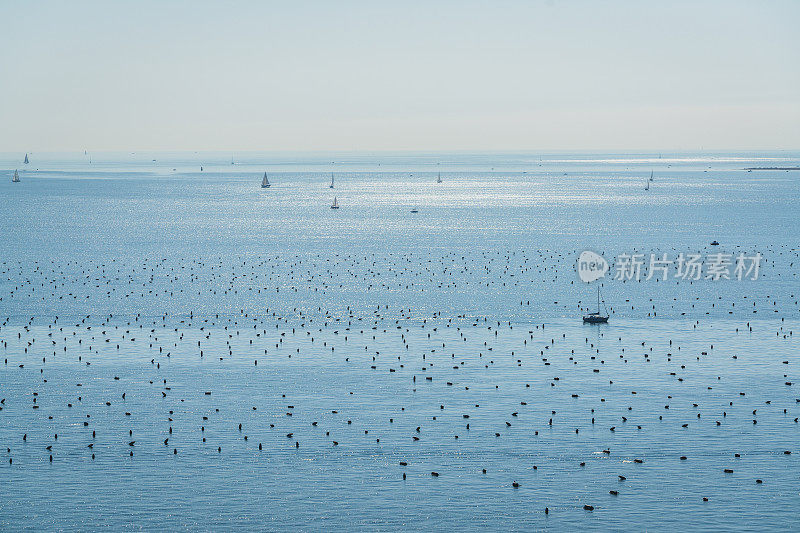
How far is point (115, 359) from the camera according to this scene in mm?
111375

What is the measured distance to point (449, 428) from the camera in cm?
8669

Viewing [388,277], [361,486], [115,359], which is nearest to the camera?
[361,486]

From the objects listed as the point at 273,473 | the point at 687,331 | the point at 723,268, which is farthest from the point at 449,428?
the point at 723,268

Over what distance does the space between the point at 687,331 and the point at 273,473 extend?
69.6 metres

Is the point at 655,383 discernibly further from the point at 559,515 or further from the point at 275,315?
the point at 275,315

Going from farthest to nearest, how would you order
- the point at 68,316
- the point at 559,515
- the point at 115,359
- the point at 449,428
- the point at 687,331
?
the point at 68,316, the point at 687,331, the point at 115,359, the point at 449,428, the point at 559,515

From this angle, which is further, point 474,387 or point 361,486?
point 474,387

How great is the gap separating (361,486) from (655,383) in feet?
133

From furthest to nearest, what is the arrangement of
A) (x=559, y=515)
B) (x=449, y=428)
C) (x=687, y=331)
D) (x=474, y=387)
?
(x=687, y=331)
(x=474, y=387)
(x=449, y=428)
(x=559, y=515)

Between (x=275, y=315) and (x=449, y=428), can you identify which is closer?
(x=449, y=428)

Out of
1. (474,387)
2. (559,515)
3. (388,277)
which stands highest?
(388,277)

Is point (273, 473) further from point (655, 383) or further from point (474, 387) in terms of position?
point (655, 383)

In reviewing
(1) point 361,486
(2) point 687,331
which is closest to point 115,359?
(1) point 361,486

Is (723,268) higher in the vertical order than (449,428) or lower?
higher
